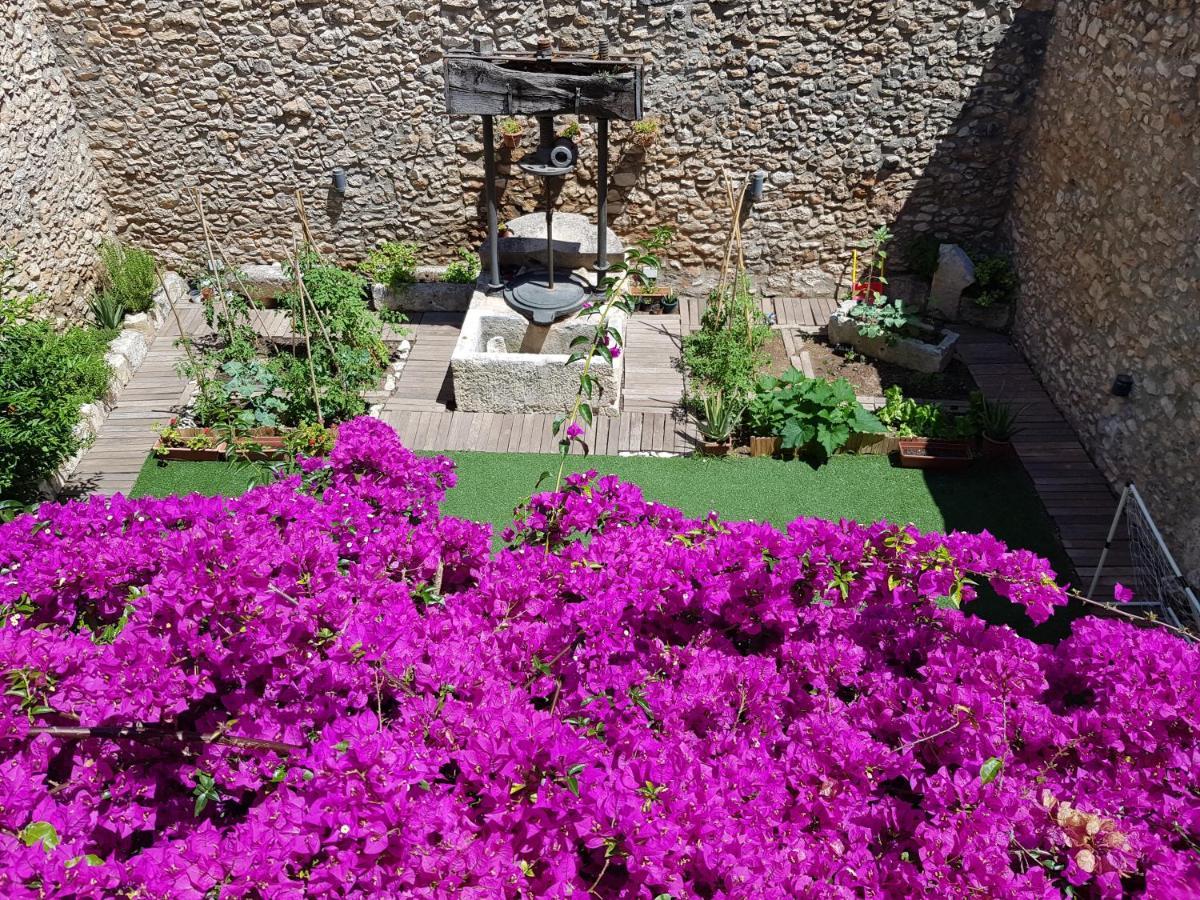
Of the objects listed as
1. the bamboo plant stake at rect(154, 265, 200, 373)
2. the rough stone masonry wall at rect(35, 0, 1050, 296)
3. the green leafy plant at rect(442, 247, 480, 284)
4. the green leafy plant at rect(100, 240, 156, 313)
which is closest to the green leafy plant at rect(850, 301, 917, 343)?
the rough stone masonry wall at rect(35, 0, 1050, 296)

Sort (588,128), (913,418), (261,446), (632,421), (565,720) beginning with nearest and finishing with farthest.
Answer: (565,720)
(261,446)
(913,418)
(632,421)
(588,128)

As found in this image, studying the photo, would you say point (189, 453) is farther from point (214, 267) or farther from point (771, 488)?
point (771, 488)

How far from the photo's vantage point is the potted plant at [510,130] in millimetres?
7988

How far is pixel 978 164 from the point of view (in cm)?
824

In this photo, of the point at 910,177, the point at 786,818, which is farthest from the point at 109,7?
the point at 786,818

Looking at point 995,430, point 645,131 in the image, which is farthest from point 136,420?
point 995,430

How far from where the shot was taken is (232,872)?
6.42 feet

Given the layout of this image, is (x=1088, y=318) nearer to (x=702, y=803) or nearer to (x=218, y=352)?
(x=702, y=803)

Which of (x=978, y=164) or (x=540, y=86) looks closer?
(x=540, y=86)

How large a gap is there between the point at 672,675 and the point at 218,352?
5.81 m

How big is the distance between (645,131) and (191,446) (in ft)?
15.6

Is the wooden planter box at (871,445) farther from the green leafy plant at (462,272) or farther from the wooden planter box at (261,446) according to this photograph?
the wooden planter box at (261,446)

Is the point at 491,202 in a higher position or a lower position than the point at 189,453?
higher

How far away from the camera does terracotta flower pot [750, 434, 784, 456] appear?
6.65 metres
